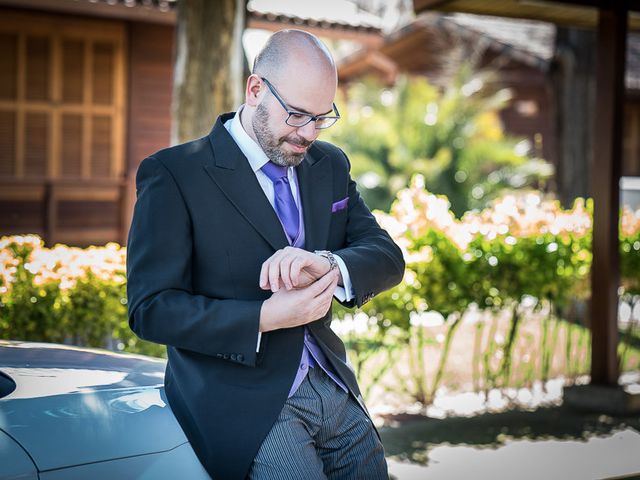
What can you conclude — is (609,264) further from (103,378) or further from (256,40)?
(256,40)

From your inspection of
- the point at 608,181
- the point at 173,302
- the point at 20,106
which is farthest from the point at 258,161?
the point at 20,106

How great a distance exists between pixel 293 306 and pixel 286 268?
12 centimetres

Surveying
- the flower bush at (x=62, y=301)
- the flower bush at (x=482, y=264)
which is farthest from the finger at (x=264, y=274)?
the flower bush at (x=482, y=264)

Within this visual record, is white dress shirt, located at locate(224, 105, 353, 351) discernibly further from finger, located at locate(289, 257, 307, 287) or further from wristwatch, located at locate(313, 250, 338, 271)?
finger, located at locate(289, 257, 307, 287)

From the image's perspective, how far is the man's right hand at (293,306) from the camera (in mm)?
2342

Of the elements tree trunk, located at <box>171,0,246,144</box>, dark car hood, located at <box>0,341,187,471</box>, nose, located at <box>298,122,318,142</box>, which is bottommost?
dark car hood, located at <box>0,341,187,471</box>

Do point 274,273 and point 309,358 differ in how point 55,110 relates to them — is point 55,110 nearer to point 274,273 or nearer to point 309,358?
point 309,358

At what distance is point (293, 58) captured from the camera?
243 cm

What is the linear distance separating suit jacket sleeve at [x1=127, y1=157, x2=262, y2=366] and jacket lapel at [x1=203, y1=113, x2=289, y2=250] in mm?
160

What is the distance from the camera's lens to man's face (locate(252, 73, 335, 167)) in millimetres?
2432

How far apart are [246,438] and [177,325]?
0.37 metres

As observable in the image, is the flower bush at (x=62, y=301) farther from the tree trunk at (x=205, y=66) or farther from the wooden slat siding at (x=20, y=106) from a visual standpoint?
the wooden slat siding at (x=20, y=106)

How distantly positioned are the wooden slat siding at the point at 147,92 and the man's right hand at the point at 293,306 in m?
10.2

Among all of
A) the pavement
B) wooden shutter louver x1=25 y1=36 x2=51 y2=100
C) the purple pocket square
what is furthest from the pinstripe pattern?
wooden shutter louver x1=25 y1=36 x2=51 y2=100
